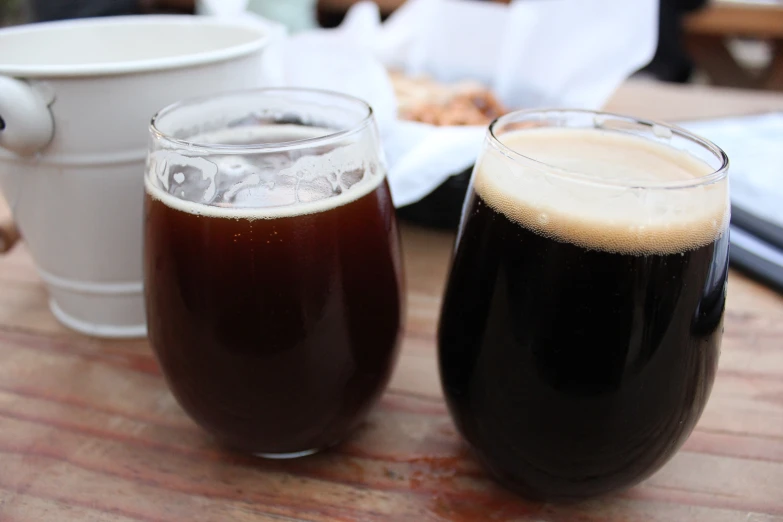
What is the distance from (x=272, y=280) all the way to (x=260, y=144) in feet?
0.29

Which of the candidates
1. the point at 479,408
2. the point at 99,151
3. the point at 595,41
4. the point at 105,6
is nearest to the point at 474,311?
the point at 479,408

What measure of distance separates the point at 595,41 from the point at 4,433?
867 millimetres

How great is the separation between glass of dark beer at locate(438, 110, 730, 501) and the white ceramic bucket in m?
0.27

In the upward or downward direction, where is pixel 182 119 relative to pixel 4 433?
upward

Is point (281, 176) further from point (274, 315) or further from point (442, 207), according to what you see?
point (442, 207)

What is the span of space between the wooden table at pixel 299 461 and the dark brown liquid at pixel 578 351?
0.18 feet

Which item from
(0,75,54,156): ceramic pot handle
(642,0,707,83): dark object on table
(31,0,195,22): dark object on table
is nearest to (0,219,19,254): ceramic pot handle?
Answer: (0,75,54,156): ceramic pot handle

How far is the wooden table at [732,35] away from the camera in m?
2.11

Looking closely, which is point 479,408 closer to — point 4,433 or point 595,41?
point 4,433

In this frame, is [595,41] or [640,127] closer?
[640,127]

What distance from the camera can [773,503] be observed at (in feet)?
1.43

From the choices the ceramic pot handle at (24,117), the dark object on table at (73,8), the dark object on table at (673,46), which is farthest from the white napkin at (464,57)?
the dark object on table at (673,46)

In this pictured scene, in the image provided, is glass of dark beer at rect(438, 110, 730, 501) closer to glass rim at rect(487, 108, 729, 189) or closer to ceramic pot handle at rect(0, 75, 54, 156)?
glass rim at rect(487, 108, 729, 189)

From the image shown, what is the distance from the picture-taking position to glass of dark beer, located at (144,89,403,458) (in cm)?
38
